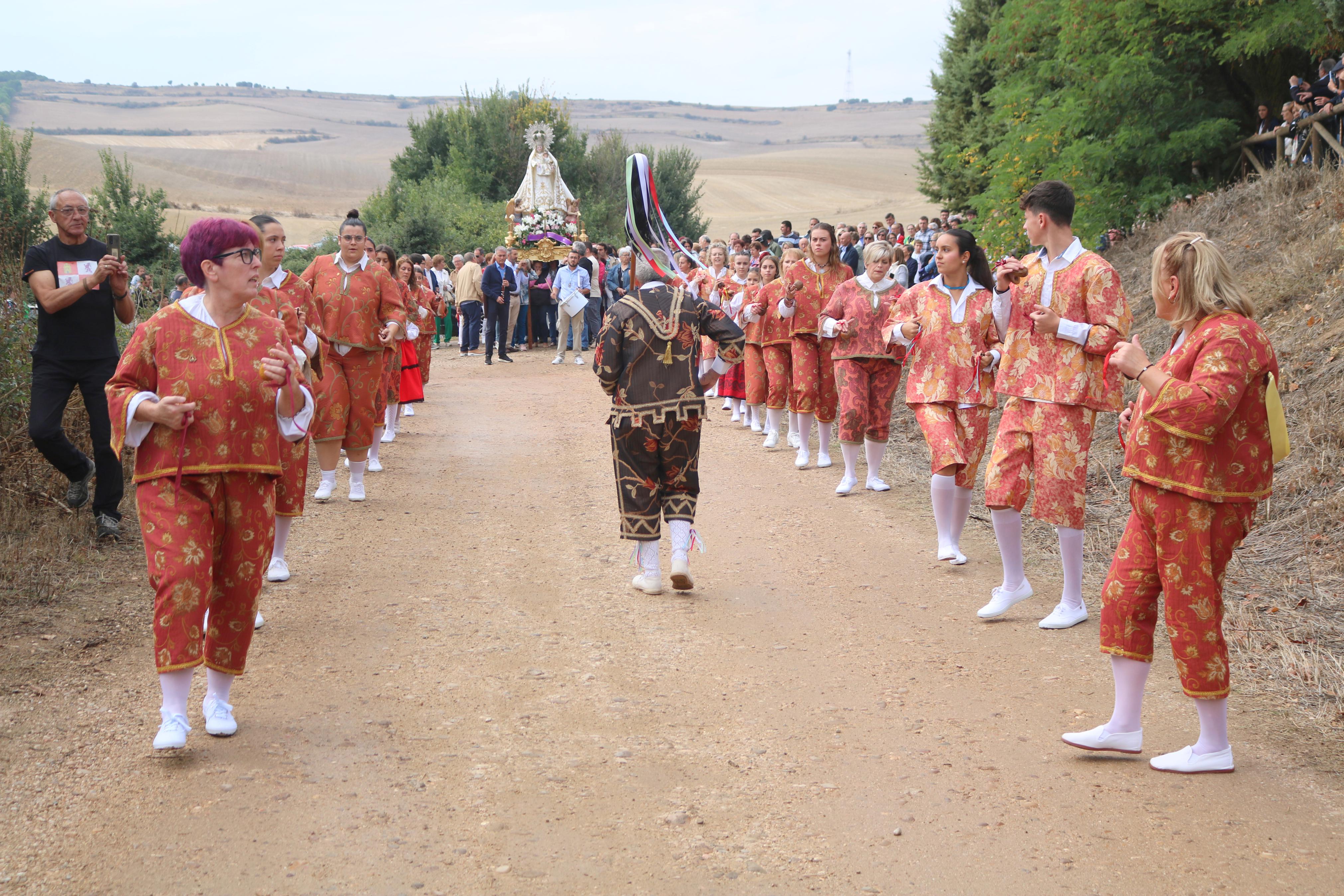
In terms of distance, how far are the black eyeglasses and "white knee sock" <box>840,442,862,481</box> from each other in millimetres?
5765

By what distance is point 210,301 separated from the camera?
4285mm

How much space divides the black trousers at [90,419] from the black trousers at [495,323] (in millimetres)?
12694

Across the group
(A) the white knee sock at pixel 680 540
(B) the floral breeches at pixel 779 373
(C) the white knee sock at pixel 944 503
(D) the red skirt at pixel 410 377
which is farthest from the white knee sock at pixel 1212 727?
(D) the red skirt at pixel 410 377

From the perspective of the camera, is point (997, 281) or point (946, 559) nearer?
point (997, 281)

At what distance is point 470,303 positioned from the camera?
2150 centimetres

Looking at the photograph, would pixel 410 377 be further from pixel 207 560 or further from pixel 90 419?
pixel 207 560

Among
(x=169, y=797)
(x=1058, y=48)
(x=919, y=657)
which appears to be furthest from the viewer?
(x=1058, y=48)

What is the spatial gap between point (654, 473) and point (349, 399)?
286cm

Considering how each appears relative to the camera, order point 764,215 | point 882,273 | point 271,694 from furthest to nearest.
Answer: point 764,215 → point 882,273 → point 271,694

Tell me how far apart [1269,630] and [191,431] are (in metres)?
4.91

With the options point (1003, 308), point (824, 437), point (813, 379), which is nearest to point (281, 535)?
point (1003, 308)

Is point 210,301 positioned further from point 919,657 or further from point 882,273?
point 882,273

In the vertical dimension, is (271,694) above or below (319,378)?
below

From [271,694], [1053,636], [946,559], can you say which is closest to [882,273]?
[946,559]
